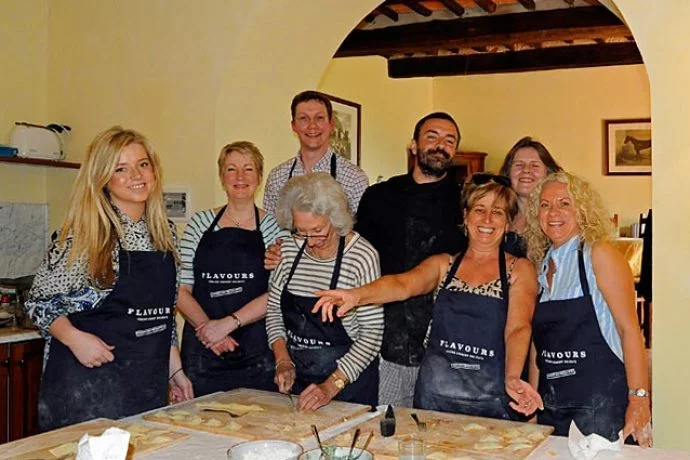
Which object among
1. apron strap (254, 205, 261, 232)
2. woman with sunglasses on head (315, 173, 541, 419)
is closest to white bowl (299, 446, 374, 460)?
woman with sunglasses on head (315, 173, 541, 419)

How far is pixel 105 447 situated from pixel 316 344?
107 centimetres

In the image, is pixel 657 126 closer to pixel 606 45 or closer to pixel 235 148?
pixel 235 148

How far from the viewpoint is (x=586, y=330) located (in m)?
2.13

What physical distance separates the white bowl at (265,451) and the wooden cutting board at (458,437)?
0.16m

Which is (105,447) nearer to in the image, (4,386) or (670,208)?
(670,208)

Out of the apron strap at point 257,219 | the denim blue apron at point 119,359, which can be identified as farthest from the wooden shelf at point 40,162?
the denim blue apron at point 119,359

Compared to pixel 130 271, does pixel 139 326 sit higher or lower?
lower

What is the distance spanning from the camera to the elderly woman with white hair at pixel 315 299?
2.30 m

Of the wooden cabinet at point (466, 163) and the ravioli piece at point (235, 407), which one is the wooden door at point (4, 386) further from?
the wooden cabinet at point (466, 163)

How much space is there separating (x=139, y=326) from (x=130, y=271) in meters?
0.15

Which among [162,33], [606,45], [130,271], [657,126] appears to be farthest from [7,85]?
[606,45]

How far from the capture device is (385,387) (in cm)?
263

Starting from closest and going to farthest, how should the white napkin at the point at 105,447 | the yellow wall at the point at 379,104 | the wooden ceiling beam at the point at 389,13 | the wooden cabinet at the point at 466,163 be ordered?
the white napkin at the point at 105,447, the wooden ceiling beam at the point at 389,13, the yellow wall at the point at 379,104, the wooden cabinet at the point at 466,163

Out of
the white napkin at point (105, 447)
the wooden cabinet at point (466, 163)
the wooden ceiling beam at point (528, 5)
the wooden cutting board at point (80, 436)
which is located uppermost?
the wooden ceiling beam at point (528, 5)
